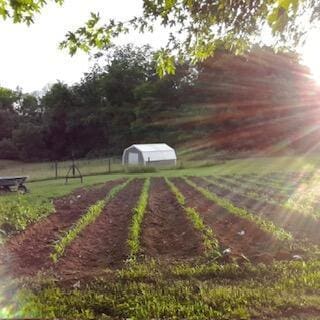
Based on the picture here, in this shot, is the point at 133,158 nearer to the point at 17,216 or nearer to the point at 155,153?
the point at 155,153

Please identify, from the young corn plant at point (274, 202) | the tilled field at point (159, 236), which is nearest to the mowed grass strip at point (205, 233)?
the tilled field at point (159, 236)

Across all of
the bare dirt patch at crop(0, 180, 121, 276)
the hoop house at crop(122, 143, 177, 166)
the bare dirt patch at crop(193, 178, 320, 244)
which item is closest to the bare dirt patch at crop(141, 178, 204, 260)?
the bare dirt patch at crop(0, 180, 121, 276)

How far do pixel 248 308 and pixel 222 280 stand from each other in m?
1.31

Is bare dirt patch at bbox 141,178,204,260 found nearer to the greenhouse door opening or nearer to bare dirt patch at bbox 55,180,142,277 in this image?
bare dirt patch at bbox 55,180,142,277

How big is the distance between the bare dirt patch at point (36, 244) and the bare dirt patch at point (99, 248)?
1.44 ft

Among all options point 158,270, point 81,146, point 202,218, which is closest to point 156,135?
point 81,146

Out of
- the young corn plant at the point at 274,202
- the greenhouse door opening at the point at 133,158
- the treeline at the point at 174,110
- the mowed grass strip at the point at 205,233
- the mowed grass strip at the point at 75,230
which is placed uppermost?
the treeline at the point at 174,110

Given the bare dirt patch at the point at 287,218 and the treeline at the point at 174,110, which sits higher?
the treeline at the point at 174,110

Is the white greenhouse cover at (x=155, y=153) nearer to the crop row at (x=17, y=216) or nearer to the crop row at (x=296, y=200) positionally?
the crop row at (x=296, y=200)

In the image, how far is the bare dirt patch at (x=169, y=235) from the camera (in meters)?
8.15

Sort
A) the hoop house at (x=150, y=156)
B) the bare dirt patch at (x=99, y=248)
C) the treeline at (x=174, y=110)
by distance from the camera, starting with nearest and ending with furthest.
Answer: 1. the bare dirt patch at (x=99, y=248)
2. the hoop house at (x=150, y=156)
3. the treeline at (x=174, y=110)

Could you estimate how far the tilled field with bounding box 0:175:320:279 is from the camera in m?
7.52

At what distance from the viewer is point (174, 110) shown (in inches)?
2479

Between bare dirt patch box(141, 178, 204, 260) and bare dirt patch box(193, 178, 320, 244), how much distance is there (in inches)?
83.3
